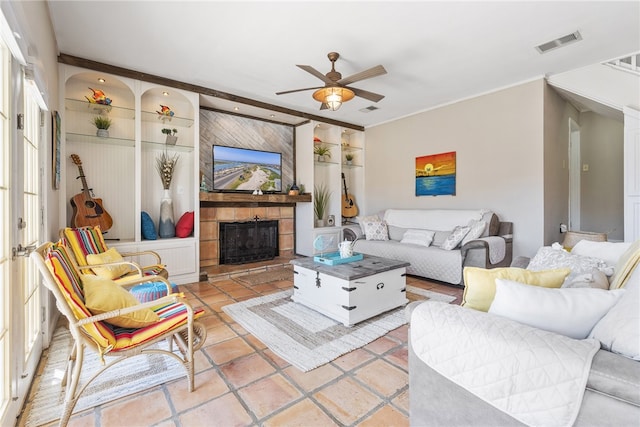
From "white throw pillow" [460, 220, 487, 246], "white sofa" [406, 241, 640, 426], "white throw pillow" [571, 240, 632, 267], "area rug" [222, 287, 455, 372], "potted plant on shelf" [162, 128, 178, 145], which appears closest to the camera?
"white sofa" [406, 241, 640, 426]

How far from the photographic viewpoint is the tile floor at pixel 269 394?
1.47 m

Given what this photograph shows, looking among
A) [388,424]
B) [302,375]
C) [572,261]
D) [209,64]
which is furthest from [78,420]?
[209,64]

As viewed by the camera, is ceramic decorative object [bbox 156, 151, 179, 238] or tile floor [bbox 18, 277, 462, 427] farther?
ceramic decorative object [bbox 156, 151, 179, 238]

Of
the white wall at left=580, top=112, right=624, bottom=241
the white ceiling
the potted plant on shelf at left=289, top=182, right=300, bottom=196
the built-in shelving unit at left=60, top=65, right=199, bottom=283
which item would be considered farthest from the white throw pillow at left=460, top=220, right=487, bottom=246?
the built-in shelving unit at left=60, top=65, right=199, bottom=283

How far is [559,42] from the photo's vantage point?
2.98 meters

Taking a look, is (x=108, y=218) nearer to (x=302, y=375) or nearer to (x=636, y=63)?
(x=302, y=375)

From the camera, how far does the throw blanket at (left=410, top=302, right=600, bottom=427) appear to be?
82 cm

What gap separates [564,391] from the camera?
81cm

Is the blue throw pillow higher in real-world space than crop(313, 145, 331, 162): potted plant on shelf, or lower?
lower

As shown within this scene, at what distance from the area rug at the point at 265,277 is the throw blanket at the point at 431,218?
6.78 ft

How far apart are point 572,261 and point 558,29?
7.57 ft

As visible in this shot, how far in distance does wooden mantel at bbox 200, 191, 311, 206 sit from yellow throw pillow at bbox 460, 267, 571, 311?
12.1 ft

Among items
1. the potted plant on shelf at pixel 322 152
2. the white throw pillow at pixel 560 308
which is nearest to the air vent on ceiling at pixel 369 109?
the potted plant on shelf at pixel 322 152

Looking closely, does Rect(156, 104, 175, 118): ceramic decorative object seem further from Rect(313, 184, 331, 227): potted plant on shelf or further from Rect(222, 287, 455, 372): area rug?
Rect(222, 287, 455, 372): area rug
